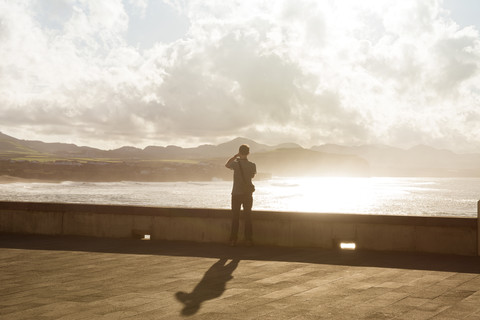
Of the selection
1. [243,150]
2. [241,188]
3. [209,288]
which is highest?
[243,150]

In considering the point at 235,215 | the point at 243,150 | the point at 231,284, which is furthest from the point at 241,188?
the point at 231,284

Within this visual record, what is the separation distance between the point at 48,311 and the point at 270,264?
10.8ft

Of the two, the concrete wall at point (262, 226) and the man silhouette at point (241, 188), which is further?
the man silhouette at point (241, 188)

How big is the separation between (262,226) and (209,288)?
3.96 meters

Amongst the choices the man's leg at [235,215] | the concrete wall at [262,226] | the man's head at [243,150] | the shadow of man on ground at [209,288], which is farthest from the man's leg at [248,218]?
the shadow of man on ground at [209,288]

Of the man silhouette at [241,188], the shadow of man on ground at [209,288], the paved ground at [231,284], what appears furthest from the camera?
the man silhouette at [241,188]

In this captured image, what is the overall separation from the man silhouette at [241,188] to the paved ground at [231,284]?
0.38 meters

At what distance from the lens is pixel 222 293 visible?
5.11 m

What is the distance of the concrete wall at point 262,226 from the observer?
8.16m

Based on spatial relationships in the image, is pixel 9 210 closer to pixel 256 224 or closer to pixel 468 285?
pixel 256 224

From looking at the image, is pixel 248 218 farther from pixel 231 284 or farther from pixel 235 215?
pixel 231 284

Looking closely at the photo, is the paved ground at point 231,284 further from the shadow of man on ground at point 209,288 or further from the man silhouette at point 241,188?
the man silhouette at point 241,188

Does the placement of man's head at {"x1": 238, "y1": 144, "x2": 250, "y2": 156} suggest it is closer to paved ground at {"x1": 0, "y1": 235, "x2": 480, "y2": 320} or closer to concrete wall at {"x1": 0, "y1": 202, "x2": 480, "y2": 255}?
concrete wall at {"x1": 0, "y1": 202, "x2": 480, "y2": 255}

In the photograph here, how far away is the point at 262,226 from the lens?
30.4 feet
